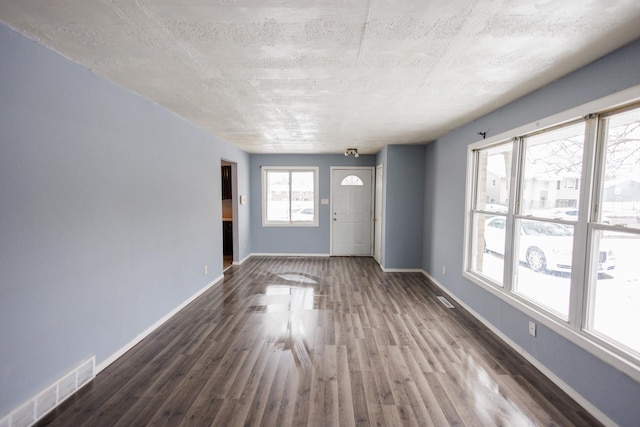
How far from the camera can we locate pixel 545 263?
246 centimetres

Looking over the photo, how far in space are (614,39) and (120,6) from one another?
2.75m

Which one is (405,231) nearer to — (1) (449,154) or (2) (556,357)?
(1) (449,154)

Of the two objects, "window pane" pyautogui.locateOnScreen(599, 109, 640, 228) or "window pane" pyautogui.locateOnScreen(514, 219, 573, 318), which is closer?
"window pane" pyautogui.locateOnScreen(599, 109, 640, 228)

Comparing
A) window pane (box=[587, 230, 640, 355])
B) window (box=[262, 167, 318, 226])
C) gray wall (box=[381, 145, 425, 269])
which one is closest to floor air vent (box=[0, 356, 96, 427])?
window pane (box=[587, 230, 640, 355])

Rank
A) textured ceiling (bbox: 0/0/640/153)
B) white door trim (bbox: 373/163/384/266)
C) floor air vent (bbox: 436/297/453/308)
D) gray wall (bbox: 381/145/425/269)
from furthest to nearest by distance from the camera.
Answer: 1. white door trim (bbox: 373/163/384/266)
2. gray wall (bbox: 381/145/425/269)
3. floor air vent (bbox: 436/297/453/308)
4. textured ceiling (bbox: 0/0/640/153)

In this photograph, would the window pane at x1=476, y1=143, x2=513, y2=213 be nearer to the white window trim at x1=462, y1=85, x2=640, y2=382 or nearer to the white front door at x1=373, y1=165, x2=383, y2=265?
the white window trim at x1=462, y1=85, x2=640, y2=382

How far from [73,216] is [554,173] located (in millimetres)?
3786

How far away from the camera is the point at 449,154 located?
14.0 feet

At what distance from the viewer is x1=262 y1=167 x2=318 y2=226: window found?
670 cm

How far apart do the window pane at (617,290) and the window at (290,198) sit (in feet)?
17.0

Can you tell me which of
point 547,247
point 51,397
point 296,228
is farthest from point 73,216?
point 296,228

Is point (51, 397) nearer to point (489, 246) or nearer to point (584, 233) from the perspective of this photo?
point (584, 233)

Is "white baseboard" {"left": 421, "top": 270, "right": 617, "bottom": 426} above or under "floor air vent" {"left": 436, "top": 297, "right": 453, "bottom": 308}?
above

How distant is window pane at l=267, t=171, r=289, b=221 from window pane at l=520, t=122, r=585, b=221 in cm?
488
